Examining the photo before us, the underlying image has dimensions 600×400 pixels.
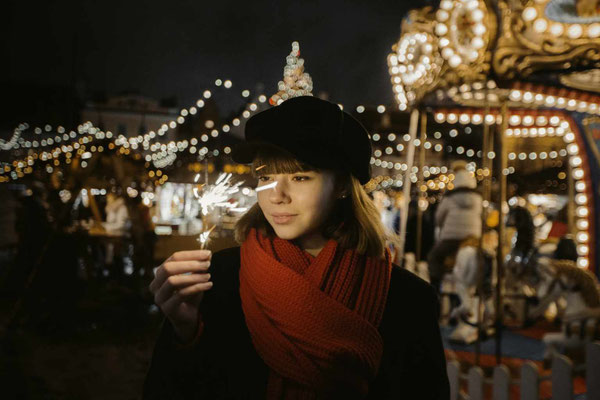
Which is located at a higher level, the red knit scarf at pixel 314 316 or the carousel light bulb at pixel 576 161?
the carousel light bulb at pixel 576 161

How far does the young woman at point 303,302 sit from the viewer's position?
4.83 ft

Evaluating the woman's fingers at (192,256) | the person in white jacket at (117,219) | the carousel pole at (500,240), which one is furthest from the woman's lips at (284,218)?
the person in white jacket at (117,219)

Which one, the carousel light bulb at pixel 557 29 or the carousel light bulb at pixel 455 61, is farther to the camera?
the carousel light bulb at pixel 455 61

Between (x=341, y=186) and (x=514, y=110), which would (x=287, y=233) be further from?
(x=514, y=110)

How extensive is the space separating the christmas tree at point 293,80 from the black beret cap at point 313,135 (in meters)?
0.33

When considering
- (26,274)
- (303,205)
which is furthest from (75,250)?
(303,205)

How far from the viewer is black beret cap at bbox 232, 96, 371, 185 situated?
1.55m

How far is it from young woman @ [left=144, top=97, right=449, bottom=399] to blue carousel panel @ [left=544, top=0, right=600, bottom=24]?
3.56 meters

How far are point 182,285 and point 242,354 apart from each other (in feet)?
1.35

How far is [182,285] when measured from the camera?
52.1 inches

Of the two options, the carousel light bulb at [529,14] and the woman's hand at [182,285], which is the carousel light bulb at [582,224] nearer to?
the carousel light bulb at [529,14]

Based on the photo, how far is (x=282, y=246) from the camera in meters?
1.70

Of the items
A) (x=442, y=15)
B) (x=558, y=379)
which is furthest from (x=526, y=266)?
(x=442, y=15)

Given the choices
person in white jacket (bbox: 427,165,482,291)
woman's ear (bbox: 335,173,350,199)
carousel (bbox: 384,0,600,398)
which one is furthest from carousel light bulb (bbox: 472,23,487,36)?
woman's ear (bbox: 335,173,350,199)
